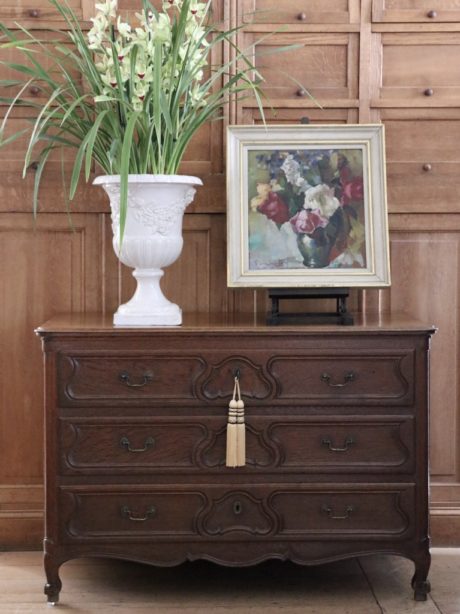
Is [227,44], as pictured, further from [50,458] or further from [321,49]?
[50,458]

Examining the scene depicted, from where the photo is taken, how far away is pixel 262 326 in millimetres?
2588

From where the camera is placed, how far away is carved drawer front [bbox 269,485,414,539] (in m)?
2.57

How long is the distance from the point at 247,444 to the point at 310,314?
44 cm

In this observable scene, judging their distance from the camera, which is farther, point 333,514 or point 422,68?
point 422,68

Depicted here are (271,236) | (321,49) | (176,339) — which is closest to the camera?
(176,339)

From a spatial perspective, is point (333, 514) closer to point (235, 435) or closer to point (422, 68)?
point (235, 435)

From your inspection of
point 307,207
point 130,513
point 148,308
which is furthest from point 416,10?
point 130,513

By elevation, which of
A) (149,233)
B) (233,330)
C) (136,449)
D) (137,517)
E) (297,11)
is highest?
(297,11)

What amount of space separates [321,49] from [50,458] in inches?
58.6

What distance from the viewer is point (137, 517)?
257cm

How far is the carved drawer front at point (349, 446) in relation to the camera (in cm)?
256

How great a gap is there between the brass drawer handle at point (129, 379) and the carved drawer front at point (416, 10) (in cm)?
133

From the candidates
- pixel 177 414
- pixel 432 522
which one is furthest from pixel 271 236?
pixel 432 522

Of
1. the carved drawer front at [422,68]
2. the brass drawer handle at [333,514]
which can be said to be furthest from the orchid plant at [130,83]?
the brass drawer handle at [333,514]
